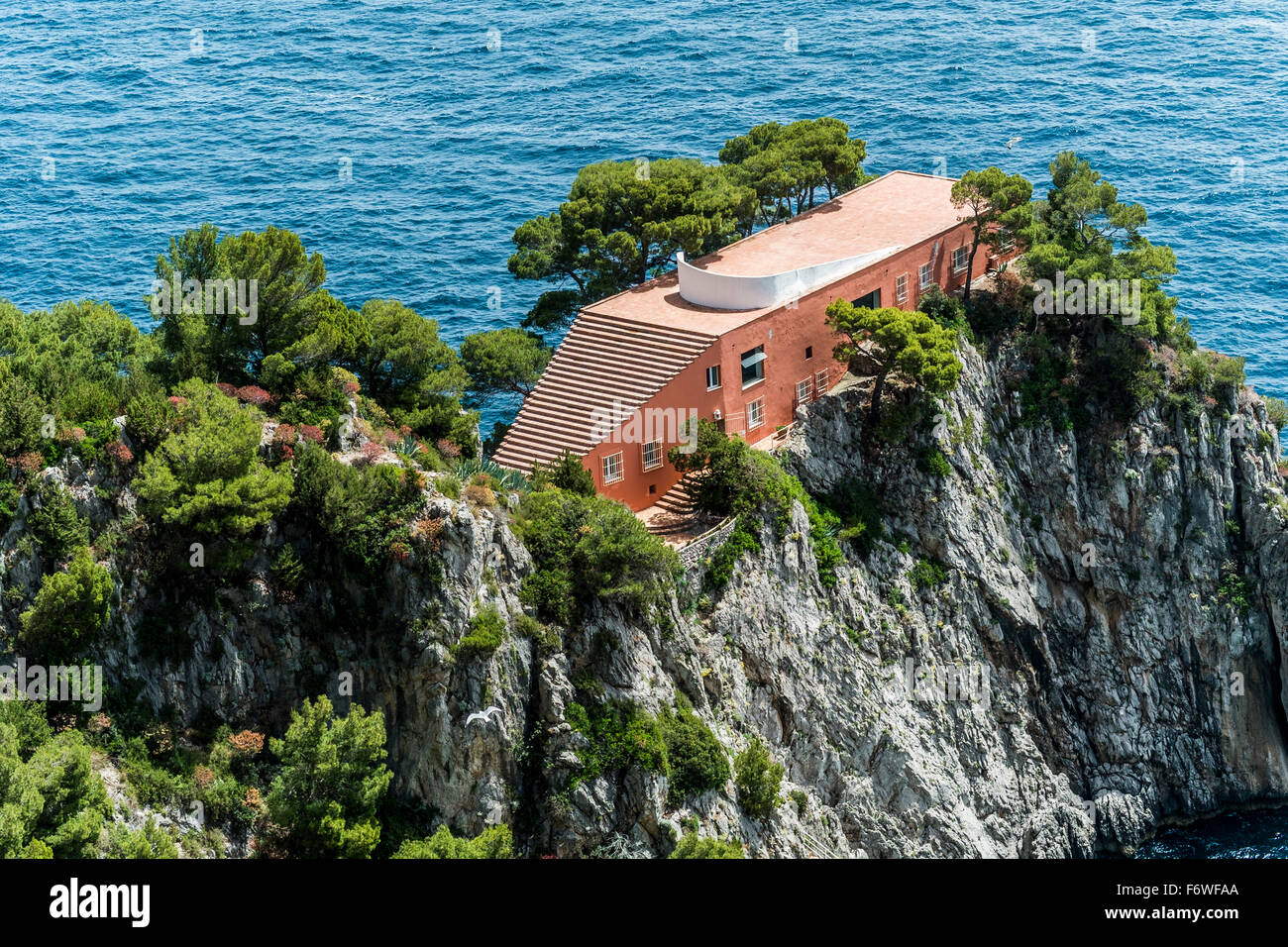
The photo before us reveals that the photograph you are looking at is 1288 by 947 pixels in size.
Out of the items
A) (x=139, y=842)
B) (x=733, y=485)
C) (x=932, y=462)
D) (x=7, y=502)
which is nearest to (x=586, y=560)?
(x=733, y=485)

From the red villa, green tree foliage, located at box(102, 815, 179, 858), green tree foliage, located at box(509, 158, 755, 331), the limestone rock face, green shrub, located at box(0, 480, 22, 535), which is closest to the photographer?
green tree foliage, located at box(102, 815, 179, 858)

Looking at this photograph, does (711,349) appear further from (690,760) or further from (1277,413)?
(1277,413)

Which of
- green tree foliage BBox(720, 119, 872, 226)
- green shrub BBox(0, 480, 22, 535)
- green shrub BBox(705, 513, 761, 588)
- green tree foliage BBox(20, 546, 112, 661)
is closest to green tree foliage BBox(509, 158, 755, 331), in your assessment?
green tree foliage BBox(720, 119, 872, 226)

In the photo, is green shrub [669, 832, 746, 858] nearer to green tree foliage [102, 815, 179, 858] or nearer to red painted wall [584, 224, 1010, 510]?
green tree foliage [102, 815, 179, 858]

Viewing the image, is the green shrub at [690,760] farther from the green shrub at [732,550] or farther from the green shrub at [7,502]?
the green shrub at [7,502]

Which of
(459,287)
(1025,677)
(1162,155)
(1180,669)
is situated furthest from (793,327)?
(1162,155)

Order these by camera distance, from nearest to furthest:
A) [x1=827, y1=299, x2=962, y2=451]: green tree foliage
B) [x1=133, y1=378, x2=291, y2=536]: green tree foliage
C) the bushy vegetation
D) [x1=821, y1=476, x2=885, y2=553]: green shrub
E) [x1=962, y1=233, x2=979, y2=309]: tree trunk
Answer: [x1=133, y1=378, x2=291, y2=536]: green tree foliage < the bushy vegetation < [x1=827, y1=299, x2=962, y2=451]: green tree foliage < [x1=821, y1=476, x2=885, y2=553]: green shrub < [x1=962, y1=233, x2=979, y2=309]: tree trunk
